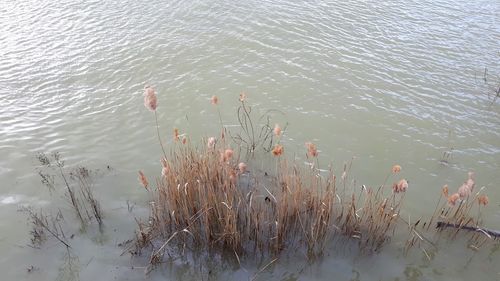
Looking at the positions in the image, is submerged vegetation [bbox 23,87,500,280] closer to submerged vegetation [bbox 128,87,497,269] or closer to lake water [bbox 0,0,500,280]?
submerged vegetation [bbox 128,87,497,269]

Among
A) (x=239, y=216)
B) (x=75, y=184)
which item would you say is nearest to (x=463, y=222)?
(x=239, y=216)

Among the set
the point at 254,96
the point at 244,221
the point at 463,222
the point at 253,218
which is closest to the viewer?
the point at 253,218

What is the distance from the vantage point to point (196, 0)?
1018 cm

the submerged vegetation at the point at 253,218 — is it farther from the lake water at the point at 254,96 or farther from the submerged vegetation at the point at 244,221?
the lake water at the point at 254,96

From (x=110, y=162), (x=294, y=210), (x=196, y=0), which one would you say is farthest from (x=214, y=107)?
(x=196, y=0)

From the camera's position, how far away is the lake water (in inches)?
185

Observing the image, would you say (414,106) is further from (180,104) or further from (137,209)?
(137,209)

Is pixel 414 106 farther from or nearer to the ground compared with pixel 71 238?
farther from the ground

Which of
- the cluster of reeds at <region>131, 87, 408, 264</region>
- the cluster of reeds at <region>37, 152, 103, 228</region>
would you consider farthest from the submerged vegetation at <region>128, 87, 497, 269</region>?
the cluster of reeds at <region>37, 152, 103, 228</region>

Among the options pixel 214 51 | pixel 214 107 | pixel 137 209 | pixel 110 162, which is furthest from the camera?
pixel 214 51

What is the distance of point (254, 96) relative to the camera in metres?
7.36

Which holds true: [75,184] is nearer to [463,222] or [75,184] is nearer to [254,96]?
[254,96]

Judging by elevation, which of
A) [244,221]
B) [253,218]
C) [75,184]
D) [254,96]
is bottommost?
[75,184]

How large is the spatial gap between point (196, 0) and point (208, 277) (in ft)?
24.0
